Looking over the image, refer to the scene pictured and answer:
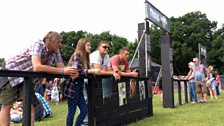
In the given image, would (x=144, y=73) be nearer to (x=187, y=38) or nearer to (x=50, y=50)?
(x=50, y=50)

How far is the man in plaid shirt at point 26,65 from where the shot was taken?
4227mm

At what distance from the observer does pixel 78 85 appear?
5.36 metres

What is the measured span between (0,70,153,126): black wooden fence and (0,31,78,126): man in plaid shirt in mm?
132

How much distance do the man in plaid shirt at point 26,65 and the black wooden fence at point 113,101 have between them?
13 centimetres

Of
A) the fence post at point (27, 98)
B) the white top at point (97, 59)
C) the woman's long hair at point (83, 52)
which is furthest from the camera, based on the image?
the white top at point (97, 59)

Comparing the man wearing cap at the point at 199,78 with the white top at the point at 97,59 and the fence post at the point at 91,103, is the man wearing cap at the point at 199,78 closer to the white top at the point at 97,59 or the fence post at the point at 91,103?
the white top at the point at 97,59

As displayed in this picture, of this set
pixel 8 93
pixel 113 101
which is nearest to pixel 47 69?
pixel 8 93

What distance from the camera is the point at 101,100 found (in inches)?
232

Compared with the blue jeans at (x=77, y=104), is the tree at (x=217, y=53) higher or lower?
higher

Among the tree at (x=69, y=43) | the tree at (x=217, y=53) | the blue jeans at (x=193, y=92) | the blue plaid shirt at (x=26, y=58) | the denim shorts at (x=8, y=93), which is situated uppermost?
the tree at (x=69, y=43)

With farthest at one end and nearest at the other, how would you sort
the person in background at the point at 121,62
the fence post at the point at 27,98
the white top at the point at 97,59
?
1. the person in background at the point at 121,62
2. the white top at the point at 97,59
3. the fence post at the point at 27,98

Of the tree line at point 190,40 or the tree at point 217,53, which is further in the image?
the tree line at point 190,40

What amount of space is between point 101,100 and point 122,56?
5.41 ft

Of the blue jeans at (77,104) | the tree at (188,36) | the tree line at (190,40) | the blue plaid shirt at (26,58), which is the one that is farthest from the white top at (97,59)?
the tree at (188,36)
